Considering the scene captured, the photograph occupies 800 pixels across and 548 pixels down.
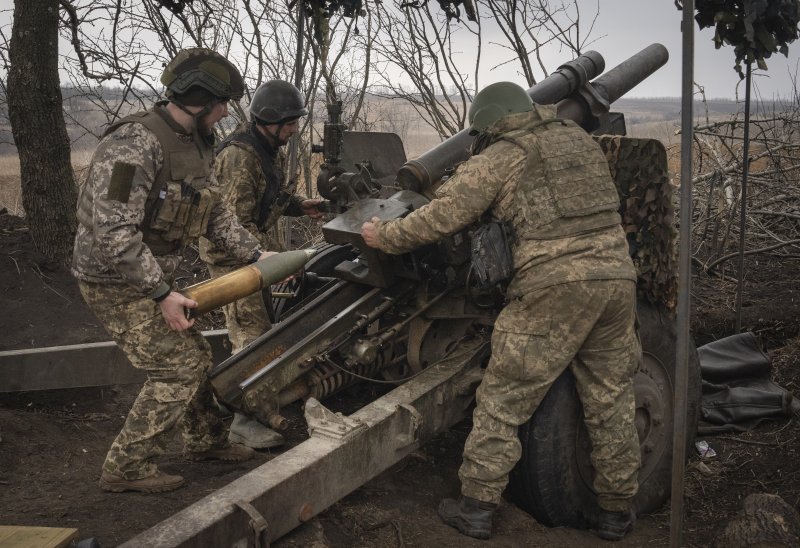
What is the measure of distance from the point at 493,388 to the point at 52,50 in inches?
184

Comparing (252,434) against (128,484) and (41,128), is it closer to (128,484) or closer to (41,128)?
(128,484)

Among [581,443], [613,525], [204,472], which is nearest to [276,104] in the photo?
[204,472]

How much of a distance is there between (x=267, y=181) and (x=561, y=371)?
98.6 inches

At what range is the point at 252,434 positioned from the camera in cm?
457

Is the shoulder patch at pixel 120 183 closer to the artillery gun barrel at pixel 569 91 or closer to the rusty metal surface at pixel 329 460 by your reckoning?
the rusty metal surface at pixel 329 460

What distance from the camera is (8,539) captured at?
2488mm

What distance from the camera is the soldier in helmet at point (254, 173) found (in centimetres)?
519

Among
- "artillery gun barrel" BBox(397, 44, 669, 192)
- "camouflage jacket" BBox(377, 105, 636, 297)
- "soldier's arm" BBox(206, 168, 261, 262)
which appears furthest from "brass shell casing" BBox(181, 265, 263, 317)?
"artillery gun barrel" BBox(397, 44, 669, 192)

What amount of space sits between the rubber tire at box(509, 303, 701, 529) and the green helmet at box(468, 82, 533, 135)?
Result: 4.09ft

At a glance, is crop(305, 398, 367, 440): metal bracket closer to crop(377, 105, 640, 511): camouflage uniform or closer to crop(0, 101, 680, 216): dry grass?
crop(377, 105, 640, 511): camouflage uniform

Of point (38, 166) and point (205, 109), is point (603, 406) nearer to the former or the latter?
point (205, 109)

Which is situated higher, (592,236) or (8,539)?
(592,236)

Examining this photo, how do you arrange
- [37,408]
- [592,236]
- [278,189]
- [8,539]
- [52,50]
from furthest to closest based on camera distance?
1. [52,50]
2. [278,189]
3. [37,408]
4. [592,236]
5. [8,539]

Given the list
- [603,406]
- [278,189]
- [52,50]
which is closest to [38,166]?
[52,50]
